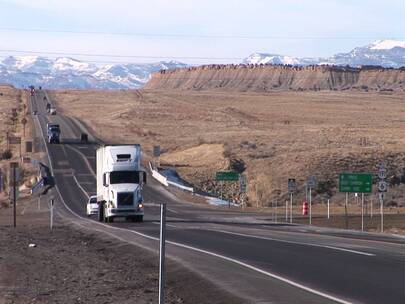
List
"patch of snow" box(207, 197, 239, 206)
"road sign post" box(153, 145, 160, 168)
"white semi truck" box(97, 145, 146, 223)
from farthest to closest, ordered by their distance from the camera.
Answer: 1. "road sign post" box(153, 145, 160, 168)
2. "patch of snow" box(207, 197, 239, 206)
3. "white semi truck" box(97, 145, 146, 223)

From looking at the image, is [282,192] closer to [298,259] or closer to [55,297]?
[298,259]

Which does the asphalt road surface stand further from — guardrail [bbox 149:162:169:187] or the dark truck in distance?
the dark truck in distance

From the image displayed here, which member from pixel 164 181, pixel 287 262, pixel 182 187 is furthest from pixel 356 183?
pixel 164 181

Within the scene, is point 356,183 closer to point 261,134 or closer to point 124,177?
point 124,177

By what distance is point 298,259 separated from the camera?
977 inches

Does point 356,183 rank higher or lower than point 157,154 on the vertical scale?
lower

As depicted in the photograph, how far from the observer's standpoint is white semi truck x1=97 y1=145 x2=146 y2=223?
46.6m

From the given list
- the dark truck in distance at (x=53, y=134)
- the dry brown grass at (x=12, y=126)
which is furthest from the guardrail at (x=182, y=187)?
the dark truck in distance at (x=53, y=134)

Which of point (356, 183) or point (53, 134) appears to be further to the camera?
point (53, 134)

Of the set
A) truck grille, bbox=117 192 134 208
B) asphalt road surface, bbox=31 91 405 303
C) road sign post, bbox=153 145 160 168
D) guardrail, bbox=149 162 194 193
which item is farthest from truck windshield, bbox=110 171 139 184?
road sign post, bbox=153 145 160 168

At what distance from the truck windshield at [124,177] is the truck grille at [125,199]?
0.60 meters

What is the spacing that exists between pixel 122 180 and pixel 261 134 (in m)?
68.1

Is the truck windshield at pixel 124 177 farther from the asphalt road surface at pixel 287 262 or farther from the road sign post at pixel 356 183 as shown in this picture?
the road sign post at pixel 356 183

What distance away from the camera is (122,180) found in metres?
47.4
